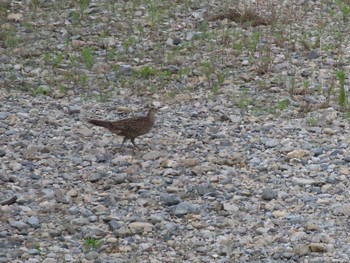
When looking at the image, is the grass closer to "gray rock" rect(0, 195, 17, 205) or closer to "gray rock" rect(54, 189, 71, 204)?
"gray rock" rect(54, 189, 71, 204)

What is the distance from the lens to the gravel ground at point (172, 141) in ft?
24.9

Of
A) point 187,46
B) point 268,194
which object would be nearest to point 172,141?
point 268,194

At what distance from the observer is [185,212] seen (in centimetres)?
808

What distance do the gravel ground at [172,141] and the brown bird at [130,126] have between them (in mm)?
204

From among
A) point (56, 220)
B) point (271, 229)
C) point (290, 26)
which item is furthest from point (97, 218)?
point (290, 26)

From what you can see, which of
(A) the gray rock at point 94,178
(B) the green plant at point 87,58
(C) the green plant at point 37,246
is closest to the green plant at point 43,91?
(B) the green plant at point 87,58

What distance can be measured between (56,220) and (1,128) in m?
2.49

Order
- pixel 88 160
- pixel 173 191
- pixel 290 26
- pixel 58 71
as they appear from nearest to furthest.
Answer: pixel 173 191, pixel 88 160, pixel 58 71, pixel 290 26

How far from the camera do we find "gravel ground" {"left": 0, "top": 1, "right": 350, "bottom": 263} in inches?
299

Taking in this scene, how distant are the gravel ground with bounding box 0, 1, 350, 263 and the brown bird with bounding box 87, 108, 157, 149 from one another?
204 mm

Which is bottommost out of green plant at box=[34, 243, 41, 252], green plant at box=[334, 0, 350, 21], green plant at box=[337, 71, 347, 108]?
green plant at box=[34, 243, 41, 252]

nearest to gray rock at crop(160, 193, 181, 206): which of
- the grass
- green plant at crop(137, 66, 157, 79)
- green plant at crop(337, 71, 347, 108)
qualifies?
the grass

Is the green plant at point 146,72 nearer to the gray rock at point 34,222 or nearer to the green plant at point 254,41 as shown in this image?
the green plant at point 254,41

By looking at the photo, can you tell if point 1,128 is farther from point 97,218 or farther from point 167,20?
point 167,20
